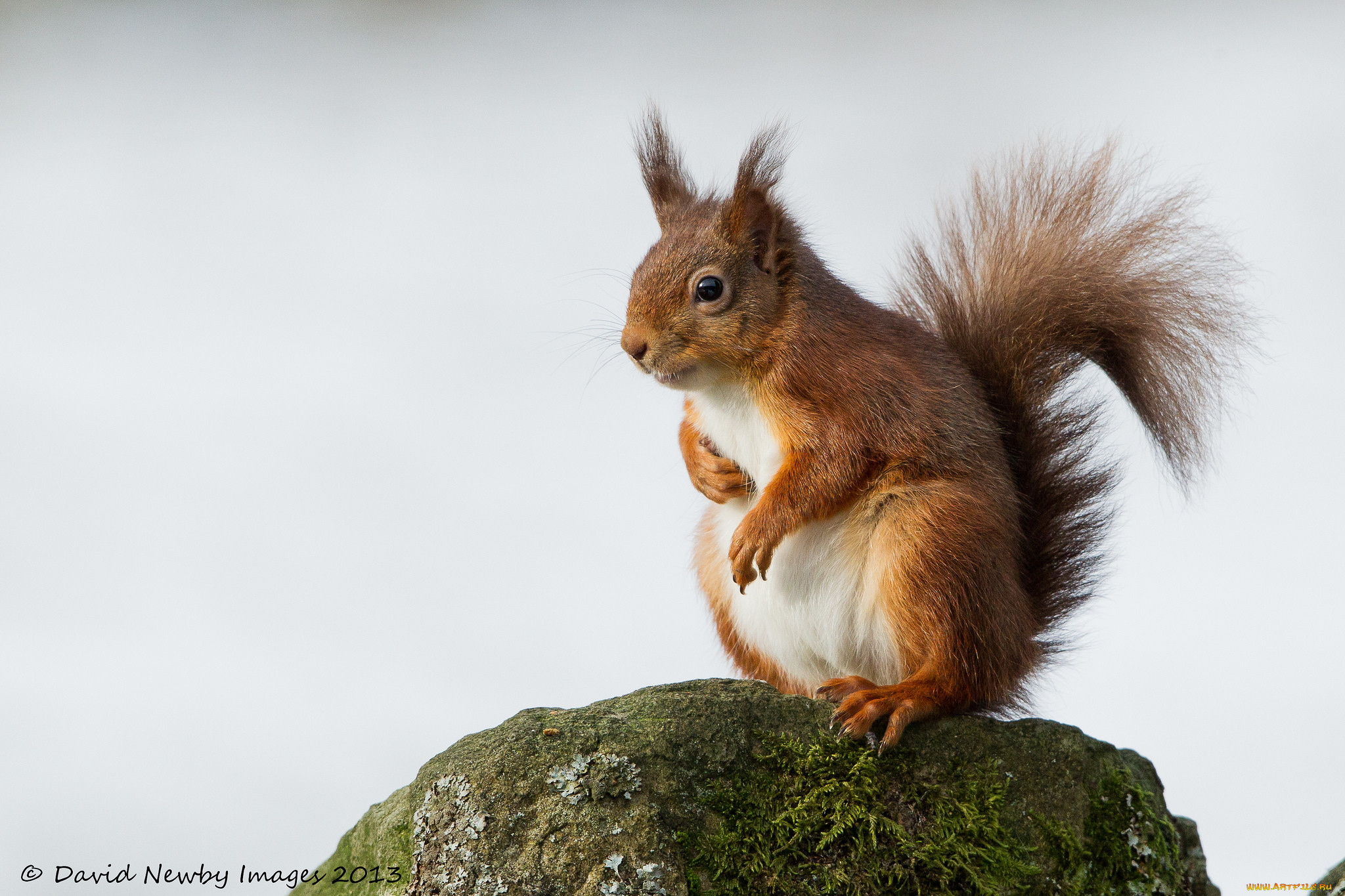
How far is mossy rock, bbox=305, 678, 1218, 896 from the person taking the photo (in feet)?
5.87

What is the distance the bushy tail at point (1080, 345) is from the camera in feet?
8.16

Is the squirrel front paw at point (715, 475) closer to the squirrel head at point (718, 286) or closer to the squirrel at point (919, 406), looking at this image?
the squirrel at point (919, 406)

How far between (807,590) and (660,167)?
97 centimetres

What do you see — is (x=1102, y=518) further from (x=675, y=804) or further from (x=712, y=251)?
(x=675, y=804)

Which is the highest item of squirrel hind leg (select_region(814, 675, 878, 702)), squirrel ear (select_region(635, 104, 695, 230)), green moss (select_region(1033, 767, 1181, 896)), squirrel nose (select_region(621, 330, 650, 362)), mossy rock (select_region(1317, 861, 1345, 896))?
squirrel ear (select_region(635, 104, 695, 230))

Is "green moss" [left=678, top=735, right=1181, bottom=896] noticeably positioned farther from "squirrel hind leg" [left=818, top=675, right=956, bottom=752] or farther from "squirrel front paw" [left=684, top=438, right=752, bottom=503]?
"squirrel front paw" [left=684, top=438, right=752, bottom=503]

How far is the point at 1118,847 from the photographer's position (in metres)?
1.98

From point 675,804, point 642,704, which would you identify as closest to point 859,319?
point 642,704

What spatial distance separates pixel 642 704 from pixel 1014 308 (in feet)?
3.97

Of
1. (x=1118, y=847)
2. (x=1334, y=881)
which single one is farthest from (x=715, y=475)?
(x=1334, y=881)

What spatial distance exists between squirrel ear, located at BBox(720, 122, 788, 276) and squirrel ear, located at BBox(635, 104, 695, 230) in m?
0.24

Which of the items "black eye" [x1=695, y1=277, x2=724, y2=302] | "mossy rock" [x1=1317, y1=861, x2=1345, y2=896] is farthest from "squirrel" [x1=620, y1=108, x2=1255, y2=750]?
"mossy rock" [x1=1317, y1=861, x2=1345, y2=896]

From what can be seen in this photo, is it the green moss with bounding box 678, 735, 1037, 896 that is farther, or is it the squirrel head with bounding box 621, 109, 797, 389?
the squirrel head with bounding box 621, 109, 797, 389

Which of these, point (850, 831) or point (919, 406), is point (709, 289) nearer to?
point (919, 406)
